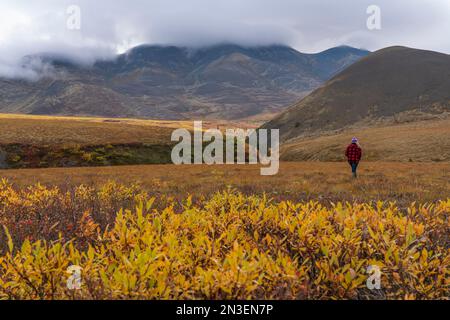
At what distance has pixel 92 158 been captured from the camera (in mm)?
45000


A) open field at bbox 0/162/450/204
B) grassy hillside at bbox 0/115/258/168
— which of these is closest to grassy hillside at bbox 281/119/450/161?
open field at bbox 0/162/450/204

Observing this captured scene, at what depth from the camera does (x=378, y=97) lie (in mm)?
116125

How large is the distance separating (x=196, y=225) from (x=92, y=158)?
4417 cm

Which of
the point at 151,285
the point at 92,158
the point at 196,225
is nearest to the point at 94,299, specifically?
the point at 151,285

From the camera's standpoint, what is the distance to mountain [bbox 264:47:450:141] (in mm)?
102812

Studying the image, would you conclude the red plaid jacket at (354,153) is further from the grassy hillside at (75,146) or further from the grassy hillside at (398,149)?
the grassy hillside at (75,146)

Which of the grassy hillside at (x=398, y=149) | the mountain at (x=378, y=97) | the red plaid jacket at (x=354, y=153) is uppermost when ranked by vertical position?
the mountain at (x=378, y=97)

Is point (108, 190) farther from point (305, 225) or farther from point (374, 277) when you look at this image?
point (374, 277)

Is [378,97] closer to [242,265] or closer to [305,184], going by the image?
[305,184]

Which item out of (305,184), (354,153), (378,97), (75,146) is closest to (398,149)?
(354,153)

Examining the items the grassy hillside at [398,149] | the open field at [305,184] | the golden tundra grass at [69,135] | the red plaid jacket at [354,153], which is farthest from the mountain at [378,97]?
the open field at [305,184]

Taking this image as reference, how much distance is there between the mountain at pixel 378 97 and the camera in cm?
10281

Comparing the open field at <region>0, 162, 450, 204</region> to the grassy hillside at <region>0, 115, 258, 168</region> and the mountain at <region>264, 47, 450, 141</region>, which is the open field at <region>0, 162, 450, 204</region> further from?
the mountain at <region>264, 47, 450, 141</region>
